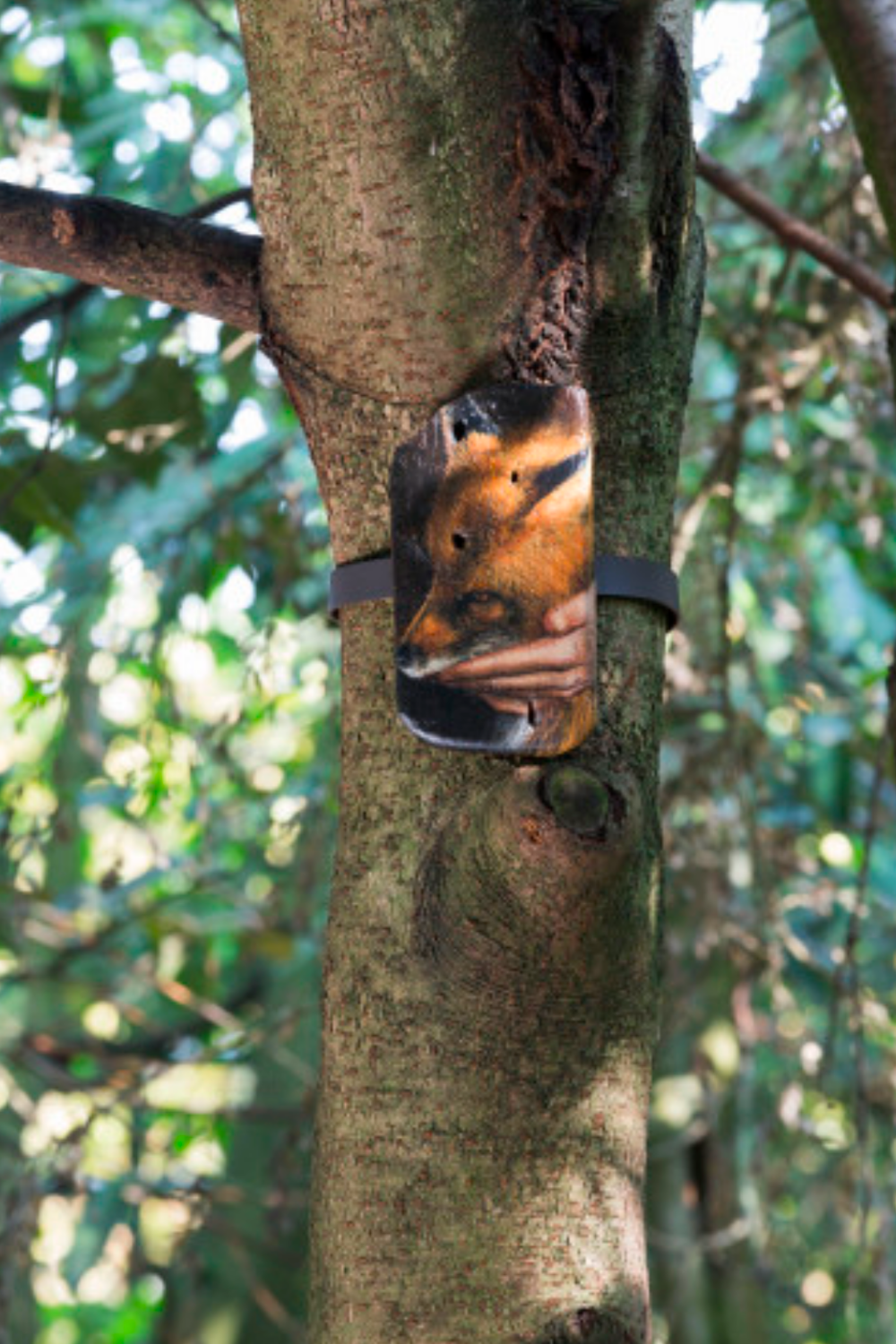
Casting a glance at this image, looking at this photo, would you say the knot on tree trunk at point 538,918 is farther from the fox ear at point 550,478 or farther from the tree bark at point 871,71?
the tree bark at point 871,71

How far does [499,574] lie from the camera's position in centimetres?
83

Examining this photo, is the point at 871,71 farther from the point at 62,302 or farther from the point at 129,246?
the point at 62,302

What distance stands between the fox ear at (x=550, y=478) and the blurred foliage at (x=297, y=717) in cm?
68

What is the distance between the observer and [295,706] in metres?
3.57

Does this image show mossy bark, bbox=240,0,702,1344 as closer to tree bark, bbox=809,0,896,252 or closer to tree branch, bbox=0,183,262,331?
tree branch, bbox=0,183,262,331

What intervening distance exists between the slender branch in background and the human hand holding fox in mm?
1027

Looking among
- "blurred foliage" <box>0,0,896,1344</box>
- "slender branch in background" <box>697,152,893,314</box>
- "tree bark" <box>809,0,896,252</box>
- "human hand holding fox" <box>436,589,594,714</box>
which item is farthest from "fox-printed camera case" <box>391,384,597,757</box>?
"slender branch in background" <box>697,152,893,314</box>

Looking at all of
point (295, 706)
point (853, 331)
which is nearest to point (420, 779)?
point (853, 331)

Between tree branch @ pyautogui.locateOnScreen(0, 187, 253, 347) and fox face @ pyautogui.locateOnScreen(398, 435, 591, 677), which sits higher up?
tree branch @ pyautogui.locateOnScreen(0, 187, 253, 347)

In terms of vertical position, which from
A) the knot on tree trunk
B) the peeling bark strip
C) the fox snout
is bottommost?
the knot on tree trunk

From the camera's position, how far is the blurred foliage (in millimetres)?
2088

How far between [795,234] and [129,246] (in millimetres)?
1001

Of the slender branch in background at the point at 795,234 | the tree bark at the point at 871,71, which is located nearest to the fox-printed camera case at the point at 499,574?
the tree bark at the point at 871,71

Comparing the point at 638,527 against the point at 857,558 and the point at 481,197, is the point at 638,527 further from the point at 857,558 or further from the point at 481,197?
Result: the point at 857,558
